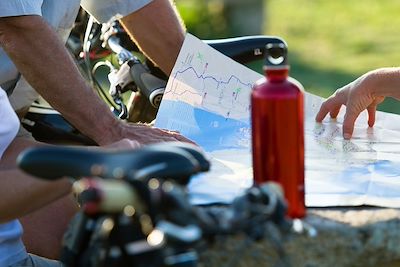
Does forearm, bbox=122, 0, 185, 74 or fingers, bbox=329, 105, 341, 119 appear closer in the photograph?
fingers, bbox=329, 105, 341, 119

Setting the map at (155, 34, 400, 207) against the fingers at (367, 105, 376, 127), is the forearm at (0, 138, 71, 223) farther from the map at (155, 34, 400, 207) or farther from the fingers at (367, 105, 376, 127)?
the fingers at (367, 105, 376, 127)

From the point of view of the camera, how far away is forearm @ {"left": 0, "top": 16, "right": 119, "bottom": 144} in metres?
2.72

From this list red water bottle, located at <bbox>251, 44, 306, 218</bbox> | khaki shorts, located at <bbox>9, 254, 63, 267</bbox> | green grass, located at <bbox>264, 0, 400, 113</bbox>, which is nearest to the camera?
red water bottle, located at <bbox>251, 44, 306, 218</bbox>

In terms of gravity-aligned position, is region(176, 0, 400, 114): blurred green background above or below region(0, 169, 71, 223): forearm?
below

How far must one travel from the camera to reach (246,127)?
2.72m

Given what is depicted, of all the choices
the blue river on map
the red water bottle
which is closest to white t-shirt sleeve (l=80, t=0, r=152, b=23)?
the blue river on map

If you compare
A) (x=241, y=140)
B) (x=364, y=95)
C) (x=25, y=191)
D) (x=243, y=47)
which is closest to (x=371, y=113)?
(x=364, y=95)

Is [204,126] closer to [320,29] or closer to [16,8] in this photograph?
[16,8]

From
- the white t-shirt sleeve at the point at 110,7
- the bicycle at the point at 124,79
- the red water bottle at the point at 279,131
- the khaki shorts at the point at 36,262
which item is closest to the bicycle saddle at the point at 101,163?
the red water bottle at the point at 279,131

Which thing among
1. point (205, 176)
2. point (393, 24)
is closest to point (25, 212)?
point (205, 176)

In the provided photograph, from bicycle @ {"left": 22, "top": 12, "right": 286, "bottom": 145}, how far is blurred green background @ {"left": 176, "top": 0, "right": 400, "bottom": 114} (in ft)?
12.9

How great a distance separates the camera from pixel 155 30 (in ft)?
11.0

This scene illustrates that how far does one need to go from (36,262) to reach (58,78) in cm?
47

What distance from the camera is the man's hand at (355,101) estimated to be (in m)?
2.75
